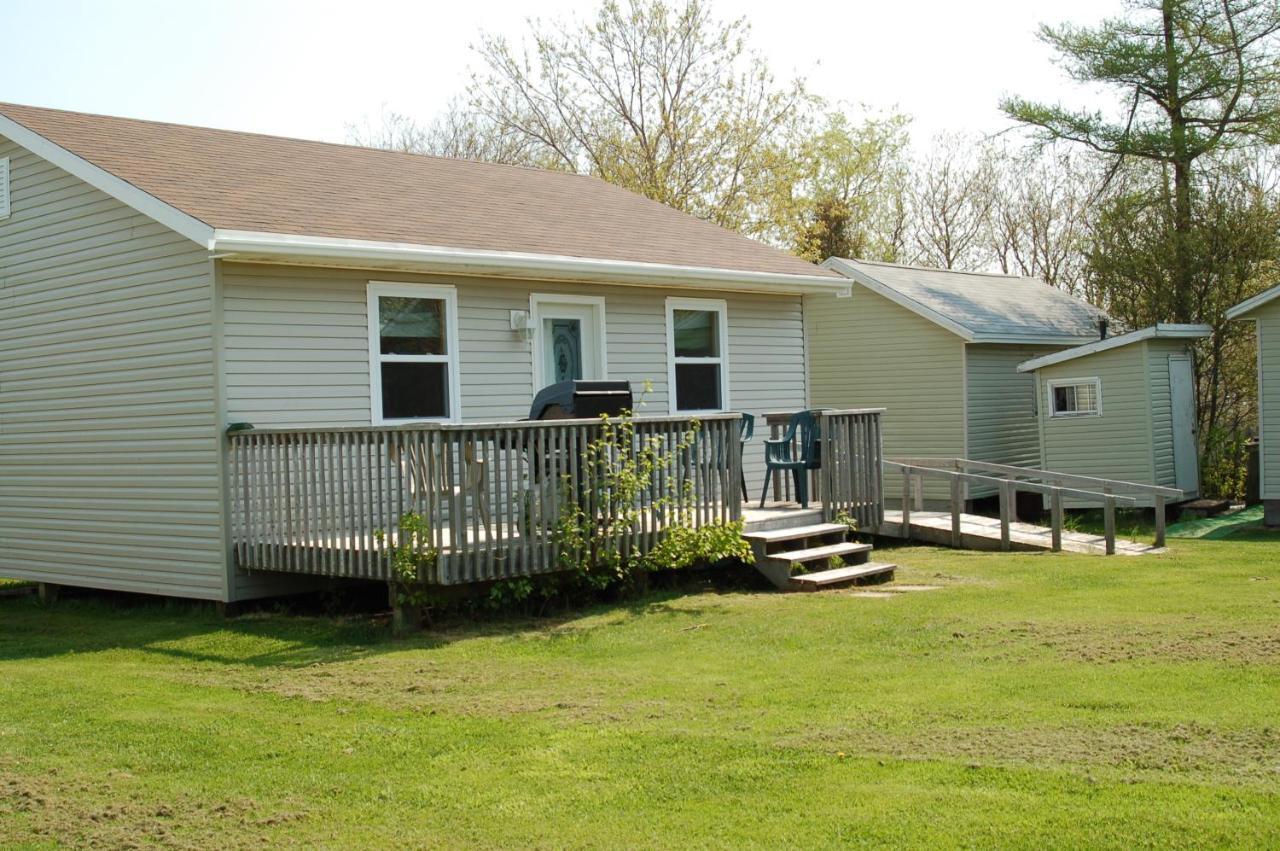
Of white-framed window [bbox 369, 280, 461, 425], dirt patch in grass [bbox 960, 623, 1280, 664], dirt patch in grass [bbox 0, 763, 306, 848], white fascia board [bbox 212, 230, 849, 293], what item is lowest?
dirt patch in grass [bbox 0, 763, 306, 848]

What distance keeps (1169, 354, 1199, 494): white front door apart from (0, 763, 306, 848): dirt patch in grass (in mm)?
15807

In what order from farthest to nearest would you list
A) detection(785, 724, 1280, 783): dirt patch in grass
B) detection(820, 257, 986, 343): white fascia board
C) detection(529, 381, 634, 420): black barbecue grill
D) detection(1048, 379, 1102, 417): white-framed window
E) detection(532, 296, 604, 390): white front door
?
detection(820, 257, 986, 343): white fascia board, detection(1048, 379, 1102, 417): white-framed window, detection(532, 296, 604, 390): white front door, detection(529, 381, 634, 420): black barbecue grill, detection(785, 724, 1280, 783): dirt patch in grass

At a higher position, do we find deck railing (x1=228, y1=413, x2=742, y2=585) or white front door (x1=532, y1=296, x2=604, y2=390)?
white front door (x1=532, y1=296, x2=604, y2=390)

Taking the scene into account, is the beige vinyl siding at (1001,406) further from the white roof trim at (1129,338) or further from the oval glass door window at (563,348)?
the oval glass door window at (563,348)

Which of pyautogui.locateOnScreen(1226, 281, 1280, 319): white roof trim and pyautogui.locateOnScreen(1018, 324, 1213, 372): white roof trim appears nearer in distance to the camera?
pyautogui.locateOnScreen(1226, 281, 1280, 319): white roof trim

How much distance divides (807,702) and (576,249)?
7.45 m

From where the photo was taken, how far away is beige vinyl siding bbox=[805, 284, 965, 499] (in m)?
19.7

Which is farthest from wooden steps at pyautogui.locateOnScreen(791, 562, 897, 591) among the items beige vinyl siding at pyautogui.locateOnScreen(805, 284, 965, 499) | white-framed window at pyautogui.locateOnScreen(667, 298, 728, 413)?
beige vinyl siding at pyautogui.locateOnScreen(805, 284, 965, 499)

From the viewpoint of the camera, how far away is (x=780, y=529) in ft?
39.1

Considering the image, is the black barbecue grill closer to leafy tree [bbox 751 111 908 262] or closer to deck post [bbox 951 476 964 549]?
deck post [bbox 951 476 964 549]

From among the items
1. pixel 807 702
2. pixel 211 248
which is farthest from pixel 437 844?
pixel 211 248

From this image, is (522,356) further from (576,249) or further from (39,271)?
(39,271)

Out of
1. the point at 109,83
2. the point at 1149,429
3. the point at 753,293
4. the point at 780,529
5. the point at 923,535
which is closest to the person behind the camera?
the point at 780,529

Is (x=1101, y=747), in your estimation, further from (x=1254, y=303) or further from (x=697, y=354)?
(x=1254, y=303)
